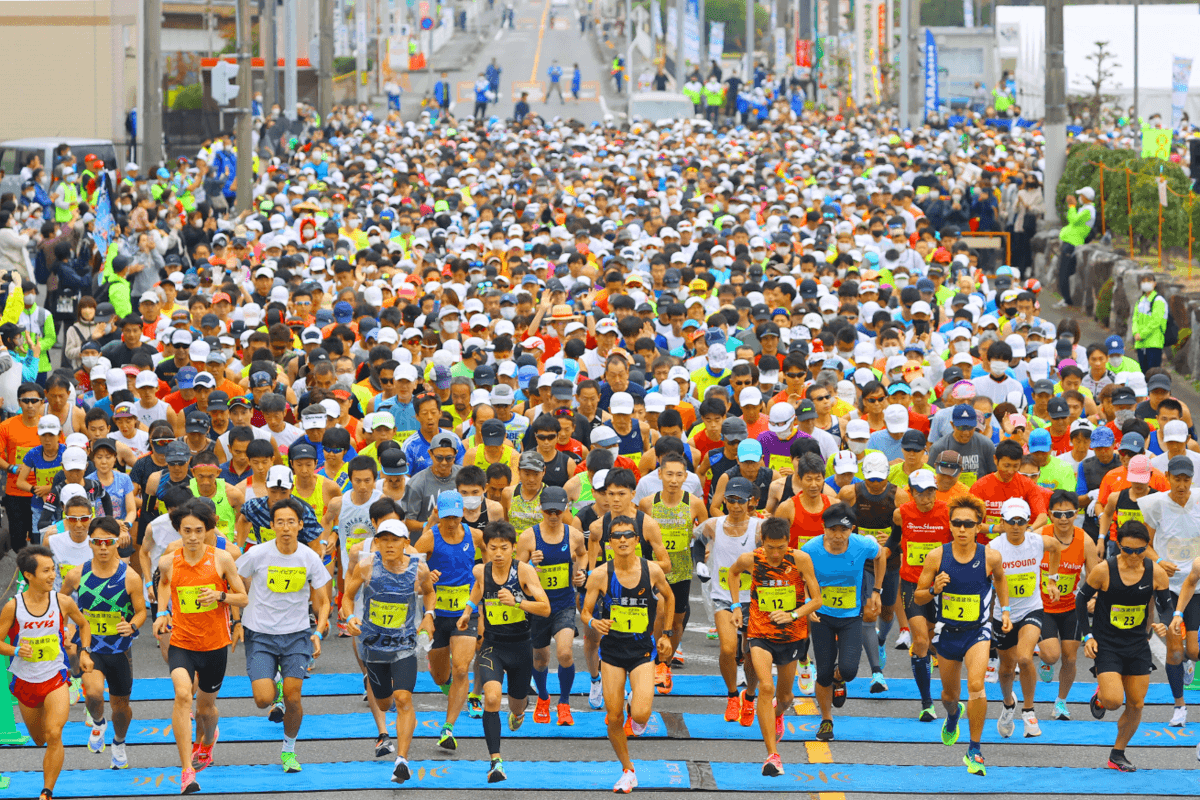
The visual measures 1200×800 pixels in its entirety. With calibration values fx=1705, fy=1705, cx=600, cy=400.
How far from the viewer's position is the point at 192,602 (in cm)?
1019

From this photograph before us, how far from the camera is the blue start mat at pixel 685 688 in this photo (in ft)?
39.0

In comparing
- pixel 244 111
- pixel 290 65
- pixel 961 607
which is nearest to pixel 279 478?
pixel 961 607

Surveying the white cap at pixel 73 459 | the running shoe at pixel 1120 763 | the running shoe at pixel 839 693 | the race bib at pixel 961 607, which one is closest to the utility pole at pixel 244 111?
the white cap at pixel 73 459

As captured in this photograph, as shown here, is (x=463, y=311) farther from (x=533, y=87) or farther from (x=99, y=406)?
(x=533, y=87)

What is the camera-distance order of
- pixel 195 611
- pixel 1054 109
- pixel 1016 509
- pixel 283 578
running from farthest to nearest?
pixel 1054 109 → pixel 1016 509 → pixel 283 578 → pixel 195 611

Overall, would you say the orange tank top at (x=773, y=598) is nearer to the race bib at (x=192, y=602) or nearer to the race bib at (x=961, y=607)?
the race bib at (x=961, y=607)

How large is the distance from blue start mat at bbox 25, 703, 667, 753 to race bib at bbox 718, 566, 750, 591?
99cm

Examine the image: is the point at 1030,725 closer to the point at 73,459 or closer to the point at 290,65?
the point at 73,459

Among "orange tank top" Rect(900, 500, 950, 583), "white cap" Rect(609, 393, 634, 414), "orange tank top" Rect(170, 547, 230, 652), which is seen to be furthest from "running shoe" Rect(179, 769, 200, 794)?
"orange tank top" Rect(900, 500, 950, 583)

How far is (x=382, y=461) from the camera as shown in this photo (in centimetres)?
1164

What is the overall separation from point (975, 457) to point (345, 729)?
16.3 feet

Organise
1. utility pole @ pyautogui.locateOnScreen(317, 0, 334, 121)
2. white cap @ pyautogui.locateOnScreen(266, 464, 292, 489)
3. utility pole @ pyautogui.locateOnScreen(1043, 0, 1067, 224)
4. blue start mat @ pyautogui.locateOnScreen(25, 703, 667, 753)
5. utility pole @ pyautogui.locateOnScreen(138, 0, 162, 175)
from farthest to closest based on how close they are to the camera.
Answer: utility pole @ pyautogui.locateOnScreen(317, 0, 334, 121) → utility pole @ pyautogui.locateOnScreen(138, 0, 162, 175) → utility pole @ pyautogui.locateOnScreen(1043, 0, 1067, 224) → white cap @ pyautogui.locateOnScreen(266, 464, 292, 489) → blue start mat @ pyautogui.locateOnScreen(25, 703, 667, 753)

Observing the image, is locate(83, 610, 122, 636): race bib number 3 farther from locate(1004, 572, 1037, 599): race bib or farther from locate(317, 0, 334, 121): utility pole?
locate(317, 0, 334, 121): utility pole

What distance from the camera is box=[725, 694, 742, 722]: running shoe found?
11.3m
